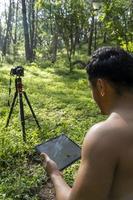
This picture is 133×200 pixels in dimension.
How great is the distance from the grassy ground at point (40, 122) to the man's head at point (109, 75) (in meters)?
3.42

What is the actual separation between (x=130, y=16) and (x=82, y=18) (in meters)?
2.28

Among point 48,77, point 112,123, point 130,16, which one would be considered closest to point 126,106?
point 112,123

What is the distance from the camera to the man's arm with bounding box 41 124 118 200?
171 cm

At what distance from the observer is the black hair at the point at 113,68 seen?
187 cm

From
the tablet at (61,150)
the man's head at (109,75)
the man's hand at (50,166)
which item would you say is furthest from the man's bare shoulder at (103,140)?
the tablet at (61,150)

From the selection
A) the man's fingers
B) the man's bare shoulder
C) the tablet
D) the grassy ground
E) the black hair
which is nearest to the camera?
the man's bare shoulder

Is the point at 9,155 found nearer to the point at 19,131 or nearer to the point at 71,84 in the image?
the point at 19,131

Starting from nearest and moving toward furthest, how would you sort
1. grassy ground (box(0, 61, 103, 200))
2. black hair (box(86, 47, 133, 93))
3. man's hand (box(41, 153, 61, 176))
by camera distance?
black hair (box(86, 47, 133, 93)) → man's hand (box(41, 153, 61, 176)) → grassy ground (box(0, 61, 103, 200))

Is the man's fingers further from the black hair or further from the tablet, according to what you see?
the black hair

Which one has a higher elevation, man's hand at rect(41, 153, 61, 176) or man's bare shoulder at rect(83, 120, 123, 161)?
man's bare shoulder at rect(83, 120, 123, 161)

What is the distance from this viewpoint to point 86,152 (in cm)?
175

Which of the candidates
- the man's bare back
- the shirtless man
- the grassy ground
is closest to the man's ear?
the shirtless man

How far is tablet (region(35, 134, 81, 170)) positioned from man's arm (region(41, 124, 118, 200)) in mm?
725

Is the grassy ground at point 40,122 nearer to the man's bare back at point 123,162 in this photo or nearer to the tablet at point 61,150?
the tablet at point 61,150
